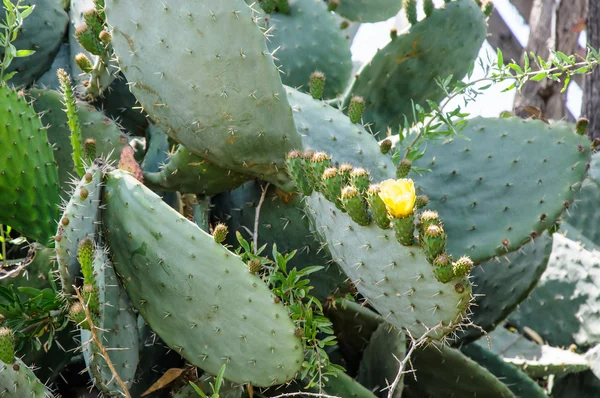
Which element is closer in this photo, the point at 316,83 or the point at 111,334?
the point at 111,334

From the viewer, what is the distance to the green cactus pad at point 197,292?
1308 millimetres

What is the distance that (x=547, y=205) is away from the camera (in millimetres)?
1676

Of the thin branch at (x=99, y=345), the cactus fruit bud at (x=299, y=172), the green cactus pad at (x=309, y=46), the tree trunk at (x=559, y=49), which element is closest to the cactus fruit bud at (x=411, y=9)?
the green cactus pad at (x=309, y=46)

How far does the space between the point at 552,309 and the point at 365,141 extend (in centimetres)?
102

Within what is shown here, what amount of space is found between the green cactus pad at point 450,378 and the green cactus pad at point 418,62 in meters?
0.67

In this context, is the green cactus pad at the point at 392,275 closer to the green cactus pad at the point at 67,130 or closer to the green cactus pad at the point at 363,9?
the green cactus pad at the point at 67,130

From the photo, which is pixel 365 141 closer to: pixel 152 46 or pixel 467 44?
pixel 152 46

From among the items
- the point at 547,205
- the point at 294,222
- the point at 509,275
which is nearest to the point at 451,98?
the point at 547,205

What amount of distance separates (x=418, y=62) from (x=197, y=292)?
1.06 m

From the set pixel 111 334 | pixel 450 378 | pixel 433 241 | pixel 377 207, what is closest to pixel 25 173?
pixel 111 334

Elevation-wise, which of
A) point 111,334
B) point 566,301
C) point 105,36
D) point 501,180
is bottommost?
point 566,301

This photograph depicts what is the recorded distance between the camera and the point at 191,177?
1.64m

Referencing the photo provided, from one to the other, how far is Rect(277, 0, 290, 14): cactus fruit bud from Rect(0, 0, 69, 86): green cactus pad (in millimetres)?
621

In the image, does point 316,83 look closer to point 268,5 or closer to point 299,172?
point 299,172
